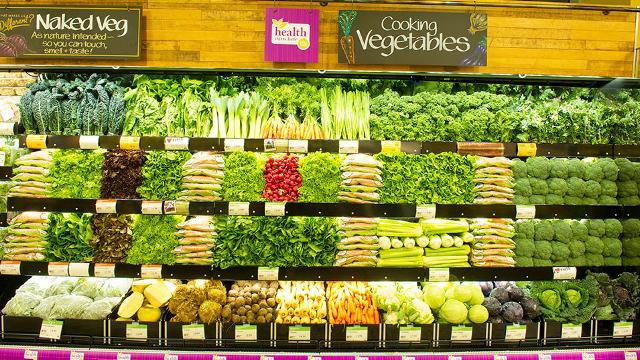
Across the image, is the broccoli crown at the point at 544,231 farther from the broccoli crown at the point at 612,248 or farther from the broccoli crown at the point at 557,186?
the broccoli crown at the point at 612,248

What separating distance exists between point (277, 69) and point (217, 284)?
1.82 metres

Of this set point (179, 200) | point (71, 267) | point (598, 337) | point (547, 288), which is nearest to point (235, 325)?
point (179, 200)

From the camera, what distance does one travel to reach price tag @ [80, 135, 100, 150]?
3.41 m

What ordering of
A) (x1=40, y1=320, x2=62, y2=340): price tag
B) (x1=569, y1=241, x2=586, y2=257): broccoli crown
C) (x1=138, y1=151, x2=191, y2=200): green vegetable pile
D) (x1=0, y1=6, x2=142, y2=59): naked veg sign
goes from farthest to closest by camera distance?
(x1=569, y1=241, x2=586, y2=257): broccoli crown, (x1=0, y1=6, x2=142, y2=59): naked veg sign, (x1=138, y1=151, x2=191, y2=200): green vegetable pile, (x1=40, y1=320, x2=62, y2=340): price tag

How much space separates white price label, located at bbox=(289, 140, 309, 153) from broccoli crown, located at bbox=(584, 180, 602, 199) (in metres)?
2.31

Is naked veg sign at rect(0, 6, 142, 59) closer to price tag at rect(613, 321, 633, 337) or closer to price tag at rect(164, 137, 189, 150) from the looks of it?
price tag at rect(164, 137, 189, 150)

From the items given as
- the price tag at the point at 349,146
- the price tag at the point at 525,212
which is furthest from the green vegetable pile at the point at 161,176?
the price tag at the point at 525,212

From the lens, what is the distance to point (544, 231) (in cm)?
370

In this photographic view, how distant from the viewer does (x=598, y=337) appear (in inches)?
142

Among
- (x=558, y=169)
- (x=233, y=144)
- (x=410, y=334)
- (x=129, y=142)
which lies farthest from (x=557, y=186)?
(x=129, y=142)

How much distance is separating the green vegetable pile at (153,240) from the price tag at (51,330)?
2.26 ft

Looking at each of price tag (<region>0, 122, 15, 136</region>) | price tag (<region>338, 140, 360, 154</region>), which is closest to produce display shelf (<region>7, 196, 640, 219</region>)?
price tag (<region>338, 140, 360, 154</region>)

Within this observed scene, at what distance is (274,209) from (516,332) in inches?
82.8

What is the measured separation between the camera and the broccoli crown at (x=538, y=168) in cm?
365
